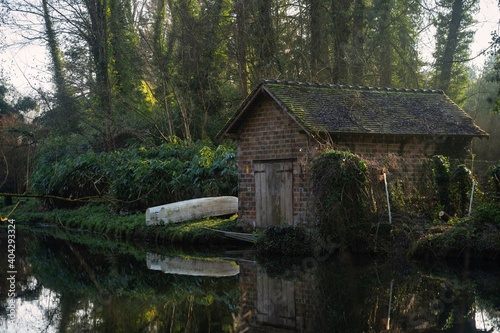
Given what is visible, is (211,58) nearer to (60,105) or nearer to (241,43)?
(241,43)

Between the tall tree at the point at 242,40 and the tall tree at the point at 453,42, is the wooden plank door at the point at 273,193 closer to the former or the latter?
the tall tree at the point at 242,40

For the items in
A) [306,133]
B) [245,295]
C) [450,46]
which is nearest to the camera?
[245,295]

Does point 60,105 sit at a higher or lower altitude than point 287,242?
higher

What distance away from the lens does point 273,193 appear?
1995 centimetres

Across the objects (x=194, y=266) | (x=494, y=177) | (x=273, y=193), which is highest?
(x=494, y=177)

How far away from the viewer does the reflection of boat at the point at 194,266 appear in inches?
572

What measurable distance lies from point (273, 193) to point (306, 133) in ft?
7.56

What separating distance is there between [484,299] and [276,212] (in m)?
9.69

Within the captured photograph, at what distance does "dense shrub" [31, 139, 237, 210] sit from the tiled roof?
4.10 m

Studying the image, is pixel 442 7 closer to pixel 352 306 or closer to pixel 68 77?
pixel 68 77

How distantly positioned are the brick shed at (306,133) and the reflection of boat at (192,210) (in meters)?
1.84

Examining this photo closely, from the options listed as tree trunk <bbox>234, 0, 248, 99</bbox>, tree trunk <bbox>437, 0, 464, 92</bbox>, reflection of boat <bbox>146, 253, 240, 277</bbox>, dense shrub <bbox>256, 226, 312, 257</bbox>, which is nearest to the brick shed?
dense shrub <bbox>256, 226, 312, 257</bbox>

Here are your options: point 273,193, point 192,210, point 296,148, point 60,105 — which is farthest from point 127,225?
point 60,105

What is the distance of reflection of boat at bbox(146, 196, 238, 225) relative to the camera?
873 inches
